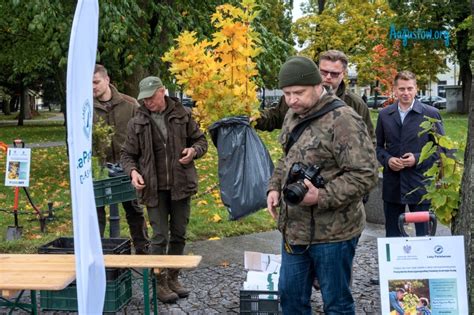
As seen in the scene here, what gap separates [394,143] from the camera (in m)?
5.02

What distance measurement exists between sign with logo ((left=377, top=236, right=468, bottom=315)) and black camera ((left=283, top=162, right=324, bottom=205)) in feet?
1.57

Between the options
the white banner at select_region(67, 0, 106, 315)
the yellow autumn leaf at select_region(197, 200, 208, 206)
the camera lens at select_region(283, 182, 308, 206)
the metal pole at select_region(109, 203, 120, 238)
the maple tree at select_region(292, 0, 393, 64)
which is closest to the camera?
the white banner at select_region(67, 0, 106, 315)

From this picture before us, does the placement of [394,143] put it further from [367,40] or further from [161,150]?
[367,40]

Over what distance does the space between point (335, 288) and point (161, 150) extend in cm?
212

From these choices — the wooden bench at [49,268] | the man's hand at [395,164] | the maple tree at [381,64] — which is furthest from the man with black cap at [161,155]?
the maple tree at [381,64]

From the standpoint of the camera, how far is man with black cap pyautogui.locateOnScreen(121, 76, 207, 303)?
4.80m

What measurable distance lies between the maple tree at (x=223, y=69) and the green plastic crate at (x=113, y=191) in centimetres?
122

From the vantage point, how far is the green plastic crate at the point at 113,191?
5.04 metres

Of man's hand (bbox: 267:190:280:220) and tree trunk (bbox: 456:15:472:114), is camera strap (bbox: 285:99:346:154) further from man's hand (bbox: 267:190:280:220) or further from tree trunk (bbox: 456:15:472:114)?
tree trunk (bbox: 456:15:472:114)

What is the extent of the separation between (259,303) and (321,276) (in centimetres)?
109

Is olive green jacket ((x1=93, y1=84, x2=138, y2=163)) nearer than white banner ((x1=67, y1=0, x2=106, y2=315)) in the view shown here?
No

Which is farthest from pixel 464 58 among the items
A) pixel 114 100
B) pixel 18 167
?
pixel 114 100

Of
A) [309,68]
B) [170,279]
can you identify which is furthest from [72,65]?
[170,279]

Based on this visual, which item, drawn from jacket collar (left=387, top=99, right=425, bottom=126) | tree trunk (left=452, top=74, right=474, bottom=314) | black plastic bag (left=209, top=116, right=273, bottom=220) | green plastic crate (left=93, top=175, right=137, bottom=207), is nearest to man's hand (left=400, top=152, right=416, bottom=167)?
jacket collar (left=387, top=99, right=425, bottom=126)
